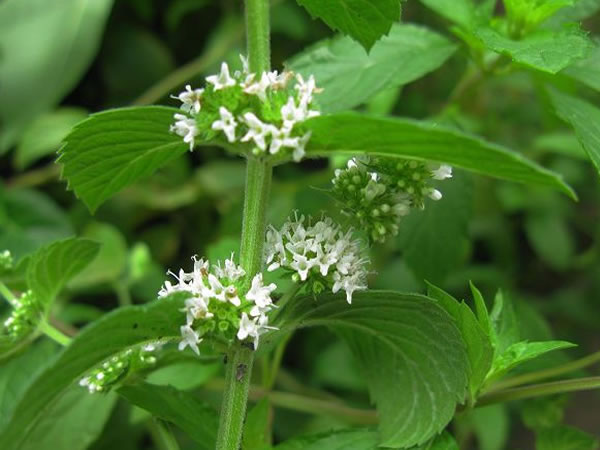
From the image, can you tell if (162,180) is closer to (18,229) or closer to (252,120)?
(18,229)

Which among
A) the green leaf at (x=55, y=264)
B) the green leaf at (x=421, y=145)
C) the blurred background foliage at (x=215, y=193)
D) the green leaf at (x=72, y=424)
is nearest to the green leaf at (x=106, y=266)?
the blurred background foliage at (x=215, y=193)


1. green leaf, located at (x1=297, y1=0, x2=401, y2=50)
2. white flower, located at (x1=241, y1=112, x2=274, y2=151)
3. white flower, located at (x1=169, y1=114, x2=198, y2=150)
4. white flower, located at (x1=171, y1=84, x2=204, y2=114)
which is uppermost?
green leaf, located at (x1=297, y1=0, x2=401, y2=50)

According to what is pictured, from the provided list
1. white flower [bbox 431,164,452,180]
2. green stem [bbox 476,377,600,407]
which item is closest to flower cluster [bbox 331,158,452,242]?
white flower [bbox 431,164,452,180]

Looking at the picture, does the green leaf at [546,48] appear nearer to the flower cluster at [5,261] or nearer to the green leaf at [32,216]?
the flower cluster at [5,261]

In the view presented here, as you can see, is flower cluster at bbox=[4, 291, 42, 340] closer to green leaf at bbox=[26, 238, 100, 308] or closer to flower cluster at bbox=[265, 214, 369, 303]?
green leaf at bbox=[26, 238, 100, 308]

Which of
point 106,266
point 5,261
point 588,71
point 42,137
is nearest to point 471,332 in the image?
point 588,71

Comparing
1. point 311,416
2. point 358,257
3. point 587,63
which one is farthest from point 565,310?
point 358,257

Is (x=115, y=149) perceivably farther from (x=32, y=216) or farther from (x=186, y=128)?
(x=32, y=216)
